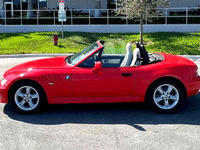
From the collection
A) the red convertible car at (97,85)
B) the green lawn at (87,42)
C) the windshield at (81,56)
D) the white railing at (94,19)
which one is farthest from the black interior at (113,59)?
the white railing at (94,19)

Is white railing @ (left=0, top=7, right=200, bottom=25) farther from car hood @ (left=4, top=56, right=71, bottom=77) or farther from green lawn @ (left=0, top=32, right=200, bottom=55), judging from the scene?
car hood @ (left=4, top=56, right=71, bottom=77)

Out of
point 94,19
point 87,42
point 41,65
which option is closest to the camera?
point 41,65

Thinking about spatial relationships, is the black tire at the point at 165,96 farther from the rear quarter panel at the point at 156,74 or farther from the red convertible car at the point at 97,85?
the rear quarter panel at the point at 156,74

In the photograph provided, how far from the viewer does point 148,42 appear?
20797 millimetres

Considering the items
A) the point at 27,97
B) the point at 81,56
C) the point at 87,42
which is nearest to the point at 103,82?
the point at 81,56

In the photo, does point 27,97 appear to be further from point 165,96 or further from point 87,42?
point 87,42

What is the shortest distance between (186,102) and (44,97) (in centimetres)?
312

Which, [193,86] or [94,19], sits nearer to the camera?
[193,86]

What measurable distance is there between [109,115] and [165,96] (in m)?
1.15

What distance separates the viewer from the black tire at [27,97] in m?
6.54

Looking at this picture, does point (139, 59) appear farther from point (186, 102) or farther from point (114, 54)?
point (186, 102)

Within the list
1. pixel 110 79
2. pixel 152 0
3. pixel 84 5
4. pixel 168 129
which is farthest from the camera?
pixel 84 5

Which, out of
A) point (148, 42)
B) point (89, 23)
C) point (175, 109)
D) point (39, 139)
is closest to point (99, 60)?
point (175, 109)

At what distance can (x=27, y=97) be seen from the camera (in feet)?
21.6
